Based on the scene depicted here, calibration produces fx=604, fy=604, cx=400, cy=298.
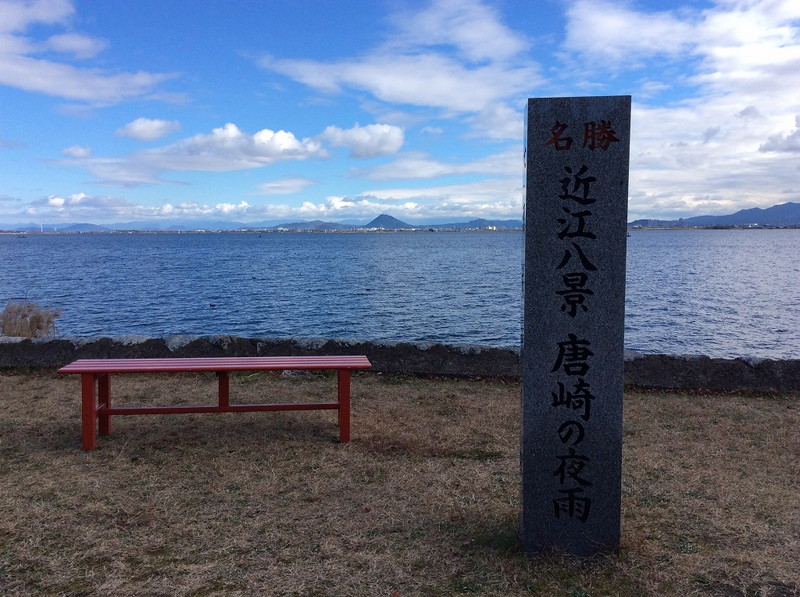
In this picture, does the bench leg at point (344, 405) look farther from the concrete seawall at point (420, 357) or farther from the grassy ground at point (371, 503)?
the concrete seawall at point (420, 357)

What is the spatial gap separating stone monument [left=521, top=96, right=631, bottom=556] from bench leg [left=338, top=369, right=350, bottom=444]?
2.34 meters

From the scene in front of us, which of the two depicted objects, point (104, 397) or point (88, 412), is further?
point (104, 397)

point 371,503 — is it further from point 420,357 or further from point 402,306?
point 402,306

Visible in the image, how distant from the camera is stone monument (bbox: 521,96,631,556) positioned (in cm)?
340

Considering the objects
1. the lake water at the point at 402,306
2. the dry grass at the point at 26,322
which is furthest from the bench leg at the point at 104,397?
the lake water at the point at 402,306

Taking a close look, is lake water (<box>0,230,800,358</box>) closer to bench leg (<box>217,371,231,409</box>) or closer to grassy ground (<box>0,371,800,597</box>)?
grassy ground (<box>0,371,800,597</box>)

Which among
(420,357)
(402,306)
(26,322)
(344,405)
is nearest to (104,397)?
(344,405)

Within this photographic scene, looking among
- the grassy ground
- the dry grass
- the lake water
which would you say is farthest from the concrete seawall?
the lake water

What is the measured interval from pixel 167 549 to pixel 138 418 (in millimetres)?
3282

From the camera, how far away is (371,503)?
427cm

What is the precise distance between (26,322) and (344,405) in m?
10.0

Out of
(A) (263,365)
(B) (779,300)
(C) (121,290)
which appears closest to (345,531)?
(A) (263,365)

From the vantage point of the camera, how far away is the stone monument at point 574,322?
11.1 feet

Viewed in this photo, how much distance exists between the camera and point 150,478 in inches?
185
